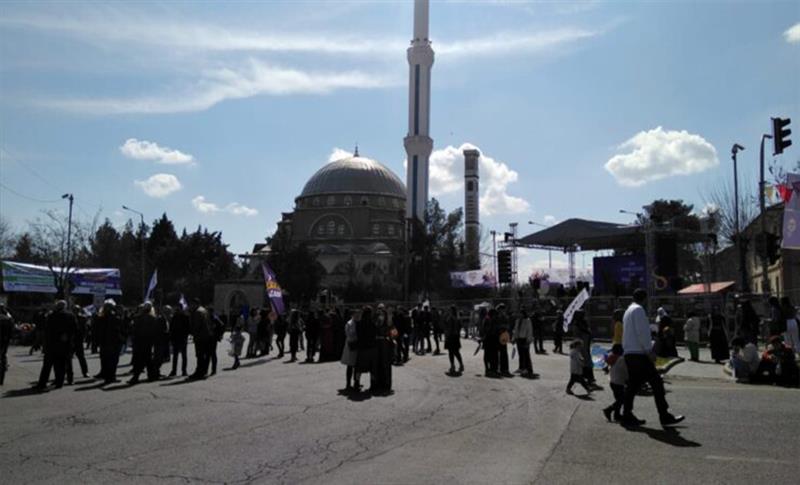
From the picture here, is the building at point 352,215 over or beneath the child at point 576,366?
over

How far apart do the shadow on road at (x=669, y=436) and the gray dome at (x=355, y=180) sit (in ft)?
319

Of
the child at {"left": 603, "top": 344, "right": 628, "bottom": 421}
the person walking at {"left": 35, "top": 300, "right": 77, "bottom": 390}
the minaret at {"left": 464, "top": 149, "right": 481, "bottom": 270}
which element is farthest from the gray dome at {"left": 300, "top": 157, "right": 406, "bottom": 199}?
the child at {"left": 603, "top": 344, "right": 628, "bottom": 421}

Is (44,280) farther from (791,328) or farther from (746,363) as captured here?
(791,328)

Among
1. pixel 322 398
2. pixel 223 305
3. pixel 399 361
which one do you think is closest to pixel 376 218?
pixel 223 305

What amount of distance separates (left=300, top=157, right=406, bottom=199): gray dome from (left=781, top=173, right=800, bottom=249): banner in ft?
292

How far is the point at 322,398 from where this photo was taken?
38.7 ft

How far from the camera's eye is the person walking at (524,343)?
15.9 m

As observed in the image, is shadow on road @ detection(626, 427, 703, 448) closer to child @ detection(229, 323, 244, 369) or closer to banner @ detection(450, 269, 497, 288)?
child @ detection(229, 323, 244, 369)

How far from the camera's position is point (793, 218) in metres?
17.4

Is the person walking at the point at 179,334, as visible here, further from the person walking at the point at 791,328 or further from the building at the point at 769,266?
the building at the point at 769,266

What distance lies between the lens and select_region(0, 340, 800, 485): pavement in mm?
6566

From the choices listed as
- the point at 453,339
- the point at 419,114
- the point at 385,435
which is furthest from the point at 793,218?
the point at 419,114

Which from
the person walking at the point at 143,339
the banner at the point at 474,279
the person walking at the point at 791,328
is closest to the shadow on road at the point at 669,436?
the person walking at the point at 791,328

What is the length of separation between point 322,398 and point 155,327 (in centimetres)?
470
